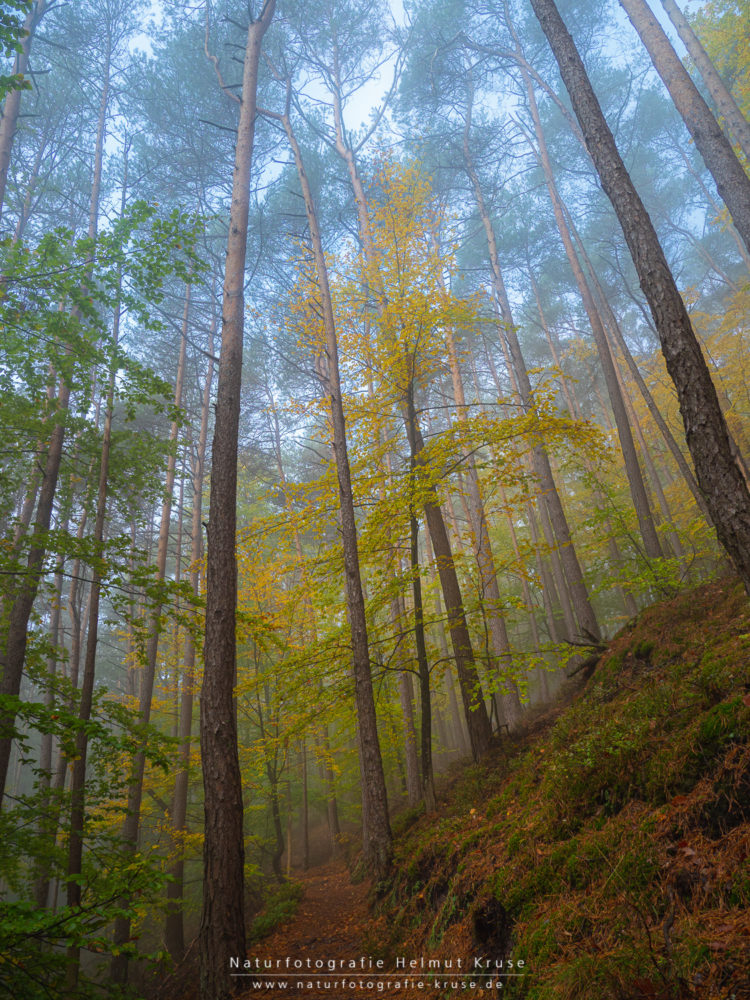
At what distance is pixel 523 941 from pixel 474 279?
828 inches

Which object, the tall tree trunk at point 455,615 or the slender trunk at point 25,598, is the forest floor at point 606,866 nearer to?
the tall tree trunk at point 455,615

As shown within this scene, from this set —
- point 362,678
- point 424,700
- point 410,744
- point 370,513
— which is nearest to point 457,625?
point 424,700

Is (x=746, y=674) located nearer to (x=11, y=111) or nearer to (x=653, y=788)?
(x=653, y=788)

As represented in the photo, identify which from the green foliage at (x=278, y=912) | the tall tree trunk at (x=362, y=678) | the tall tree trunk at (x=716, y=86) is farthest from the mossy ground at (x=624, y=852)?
the tall tree trunk at (x=716, y=86)

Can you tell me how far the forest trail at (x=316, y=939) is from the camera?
4.22 m

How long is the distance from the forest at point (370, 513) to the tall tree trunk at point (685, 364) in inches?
1.0

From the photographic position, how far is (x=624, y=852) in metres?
2.77

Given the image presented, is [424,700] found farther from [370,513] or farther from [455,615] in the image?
[370,513]

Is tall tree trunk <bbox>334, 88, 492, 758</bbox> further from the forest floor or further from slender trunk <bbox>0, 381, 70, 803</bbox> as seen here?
slender trunk <bbox>0, 381, 70, 803</bbox>

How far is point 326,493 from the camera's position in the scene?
8.12m

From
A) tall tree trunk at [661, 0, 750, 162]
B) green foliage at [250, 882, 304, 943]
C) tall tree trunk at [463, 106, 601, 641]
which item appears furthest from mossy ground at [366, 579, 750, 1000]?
tall tree trunk at [661, 0, 750, 162]

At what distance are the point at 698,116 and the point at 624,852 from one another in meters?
9.23

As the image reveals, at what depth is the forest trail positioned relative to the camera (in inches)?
166

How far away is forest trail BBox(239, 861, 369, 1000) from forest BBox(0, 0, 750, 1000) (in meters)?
0.13
